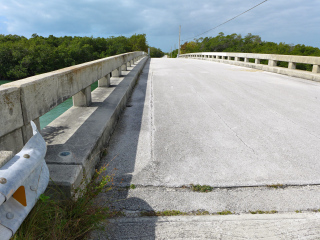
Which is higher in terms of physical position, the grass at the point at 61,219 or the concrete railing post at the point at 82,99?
the concrete railing post at the point at 82,99

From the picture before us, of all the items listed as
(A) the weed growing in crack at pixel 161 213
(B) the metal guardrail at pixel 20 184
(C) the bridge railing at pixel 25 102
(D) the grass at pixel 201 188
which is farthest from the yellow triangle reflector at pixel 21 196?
A: (D) the grass at pixel 201 188

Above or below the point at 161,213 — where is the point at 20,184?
above

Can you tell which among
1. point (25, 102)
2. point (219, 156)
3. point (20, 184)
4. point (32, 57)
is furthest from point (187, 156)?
point (32, 57)

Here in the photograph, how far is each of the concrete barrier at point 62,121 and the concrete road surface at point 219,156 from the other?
354 mm

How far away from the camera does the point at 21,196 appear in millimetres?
1448

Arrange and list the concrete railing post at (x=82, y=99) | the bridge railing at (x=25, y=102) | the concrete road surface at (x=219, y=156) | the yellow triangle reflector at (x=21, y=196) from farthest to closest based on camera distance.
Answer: the concrete railing post at (x=82, y=99) → the concrete road surface at (x=219, y=156) → the bridge railing at (x=25, y=102) → the yellow triangle reflector at (x=21, y=196)

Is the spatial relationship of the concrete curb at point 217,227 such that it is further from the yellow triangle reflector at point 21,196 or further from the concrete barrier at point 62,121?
the yellow triangle reflector at point 21,196

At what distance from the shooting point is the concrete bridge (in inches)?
87.2

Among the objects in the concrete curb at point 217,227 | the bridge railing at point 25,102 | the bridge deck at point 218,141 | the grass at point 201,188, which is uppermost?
the bridge railing at point 25,102

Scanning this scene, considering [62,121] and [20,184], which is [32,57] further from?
[20,184]

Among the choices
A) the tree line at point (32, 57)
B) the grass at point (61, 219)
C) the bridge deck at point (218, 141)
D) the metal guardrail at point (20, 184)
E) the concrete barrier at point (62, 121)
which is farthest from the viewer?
the tree line at point (32, 57)

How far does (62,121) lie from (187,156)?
1.89 metres

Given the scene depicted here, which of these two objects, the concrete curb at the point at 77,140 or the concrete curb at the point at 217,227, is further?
the concrete curb at the point at 77,140

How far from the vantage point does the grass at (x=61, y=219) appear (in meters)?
1.67
